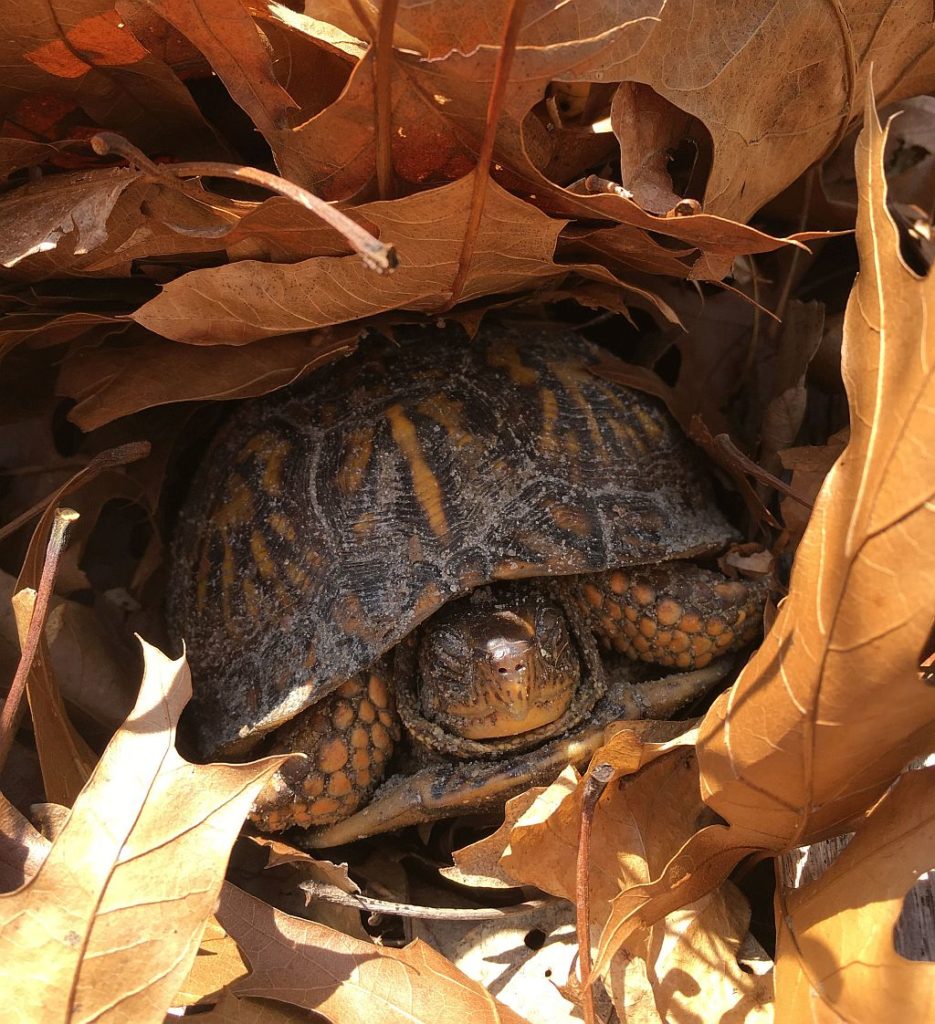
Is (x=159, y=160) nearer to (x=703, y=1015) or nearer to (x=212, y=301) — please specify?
(x=212, y=301)

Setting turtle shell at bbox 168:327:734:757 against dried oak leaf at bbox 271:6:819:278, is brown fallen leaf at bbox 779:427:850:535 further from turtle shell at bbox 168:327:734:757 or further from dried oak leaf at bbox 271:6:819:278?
dried oak leaf at bbox 271:6:819:278

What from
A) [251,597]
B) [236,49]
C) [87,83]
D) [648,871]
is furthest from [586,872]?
[87,83]

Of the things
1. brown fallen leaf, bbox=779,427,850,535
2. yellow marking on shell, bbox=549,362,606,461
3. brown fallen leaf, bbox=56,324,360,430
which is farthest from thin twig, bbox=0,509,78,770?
brown fallen leaf, bbox=779,427,850,535

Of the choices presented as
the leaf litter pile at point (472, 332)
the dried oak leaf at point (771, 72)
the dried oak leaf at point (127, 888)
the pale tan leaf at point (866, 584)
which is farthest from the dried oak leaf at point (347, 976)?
the dried oak leaf at point (771, 72)

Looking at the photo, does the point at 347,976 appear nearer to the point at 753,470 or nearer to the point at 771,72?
the point at 753,470

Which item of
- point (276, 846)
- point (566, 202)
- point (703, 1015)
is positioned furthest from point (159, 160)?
point (703, 1015)

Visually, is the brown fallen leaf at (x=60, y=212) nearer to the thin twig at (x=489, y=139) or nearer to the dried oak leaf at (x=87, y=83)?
the dried oak leaf at (x=87, y=83)
